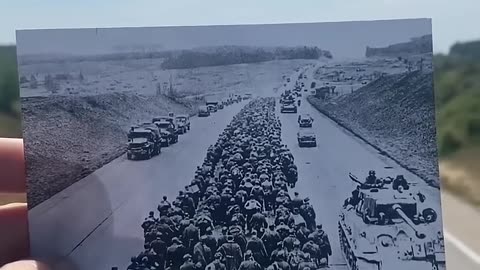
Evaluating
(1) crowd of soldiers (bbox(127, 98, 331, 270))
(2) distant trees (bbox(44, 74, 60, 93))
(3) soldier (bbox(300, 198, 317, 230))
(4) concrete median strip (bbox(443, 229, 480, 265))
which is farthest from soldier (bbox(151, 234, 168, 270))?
(4) concrete median strip (bbox(443, 229, 480, 265))

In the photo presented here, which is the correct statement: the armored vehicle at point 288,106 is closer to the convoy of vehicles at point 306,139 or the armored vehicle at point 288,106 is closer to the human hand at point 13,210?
the convoy of vehicles at point 306,139

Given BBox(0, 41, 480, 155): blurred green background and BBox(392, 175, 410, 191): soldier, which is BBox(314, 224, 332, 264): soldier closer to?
BBox(392, 175, 410, 191): soldier

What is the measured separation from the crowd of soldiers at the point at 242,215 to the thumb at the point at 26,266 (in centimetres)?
28

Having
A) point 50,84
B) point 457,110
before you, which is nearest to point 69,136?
point 50,84

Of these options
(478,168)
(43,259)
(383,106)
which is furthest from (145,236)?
(478,168)

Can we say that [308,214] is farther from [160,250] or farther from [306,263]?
[160,250]

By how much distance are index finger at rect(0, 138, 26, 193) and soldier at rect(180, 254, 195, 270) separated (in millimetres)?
621

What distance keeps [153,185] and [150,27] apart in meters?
0.50

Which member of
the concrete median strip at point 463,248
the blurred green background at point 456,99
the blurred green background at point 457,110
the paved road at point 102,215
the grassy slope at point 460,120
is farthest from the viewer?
the blurred green background at point 456,99

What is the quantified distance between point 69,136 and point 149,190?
301 mm

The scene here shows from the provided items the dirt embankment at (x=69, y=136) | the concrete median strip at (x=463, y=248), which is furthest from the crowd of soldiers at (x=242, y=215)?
the concrete median strip at (x=463, y=248)

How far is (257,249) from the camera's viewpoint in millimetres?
2613

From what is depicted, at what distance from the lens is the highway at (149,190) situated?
2.54 meters

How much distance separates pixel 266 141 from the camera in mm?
2646
